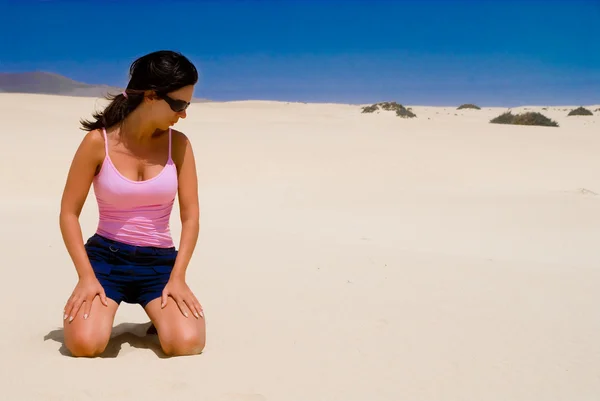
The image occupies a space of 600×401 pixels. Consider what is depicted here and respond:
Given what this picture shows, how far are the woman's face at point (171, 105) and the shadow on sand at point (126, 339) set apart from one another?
1210mm

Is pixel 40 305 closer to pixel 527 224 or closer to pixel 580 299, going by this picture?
pixel 580 299

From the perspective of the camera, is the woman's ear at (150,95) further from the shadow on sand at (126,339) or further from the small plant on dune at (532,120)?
the small plant on dune at (532,120)

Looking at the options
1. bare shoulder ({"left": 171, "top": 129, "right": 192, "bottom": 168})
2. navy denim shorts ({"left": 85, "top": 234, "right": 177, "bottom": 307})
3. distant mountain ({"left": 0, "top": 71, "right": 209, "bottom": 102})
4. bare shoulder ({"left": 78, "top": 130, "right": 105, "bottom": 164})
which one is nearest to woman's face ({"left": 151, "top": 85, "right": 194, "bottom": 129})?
bare shoulder ({"left": 171, "top": 129, "right": 192, "bottom": 168})

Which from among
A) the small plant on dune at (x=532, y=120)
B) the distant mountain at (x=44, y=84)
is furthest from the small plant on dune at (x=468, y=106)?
the distant mountain at (x=44, y=84)

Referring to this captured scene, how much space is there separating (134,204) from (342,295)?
1794 mm

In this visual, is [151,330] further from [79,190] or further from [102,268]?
[79,190]

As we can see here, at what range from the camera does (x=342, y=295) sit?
4602 mm

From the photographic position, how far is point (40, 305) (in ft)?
13.8

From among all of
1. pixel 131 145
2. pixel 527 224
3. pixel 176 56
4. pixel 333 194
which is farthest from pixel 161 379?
pixel 333 194

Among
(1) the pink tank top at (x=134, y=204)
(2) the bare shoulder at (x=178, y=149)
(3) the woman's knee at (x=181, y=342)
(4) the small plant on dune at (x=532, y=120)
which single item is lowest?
(3) the woman's knee at (x=181, y=342)

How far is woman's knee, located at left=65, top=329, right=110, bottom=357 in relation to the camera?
3131 millimetres

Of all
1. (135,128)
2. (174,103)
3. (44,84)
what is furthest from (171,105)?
(44,84)

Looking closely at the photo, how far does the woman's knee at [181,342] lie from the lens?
324 cm

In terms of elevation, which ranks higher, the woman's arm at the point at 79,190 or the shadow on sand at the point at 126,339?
the woman's arm at the point at 79,190
